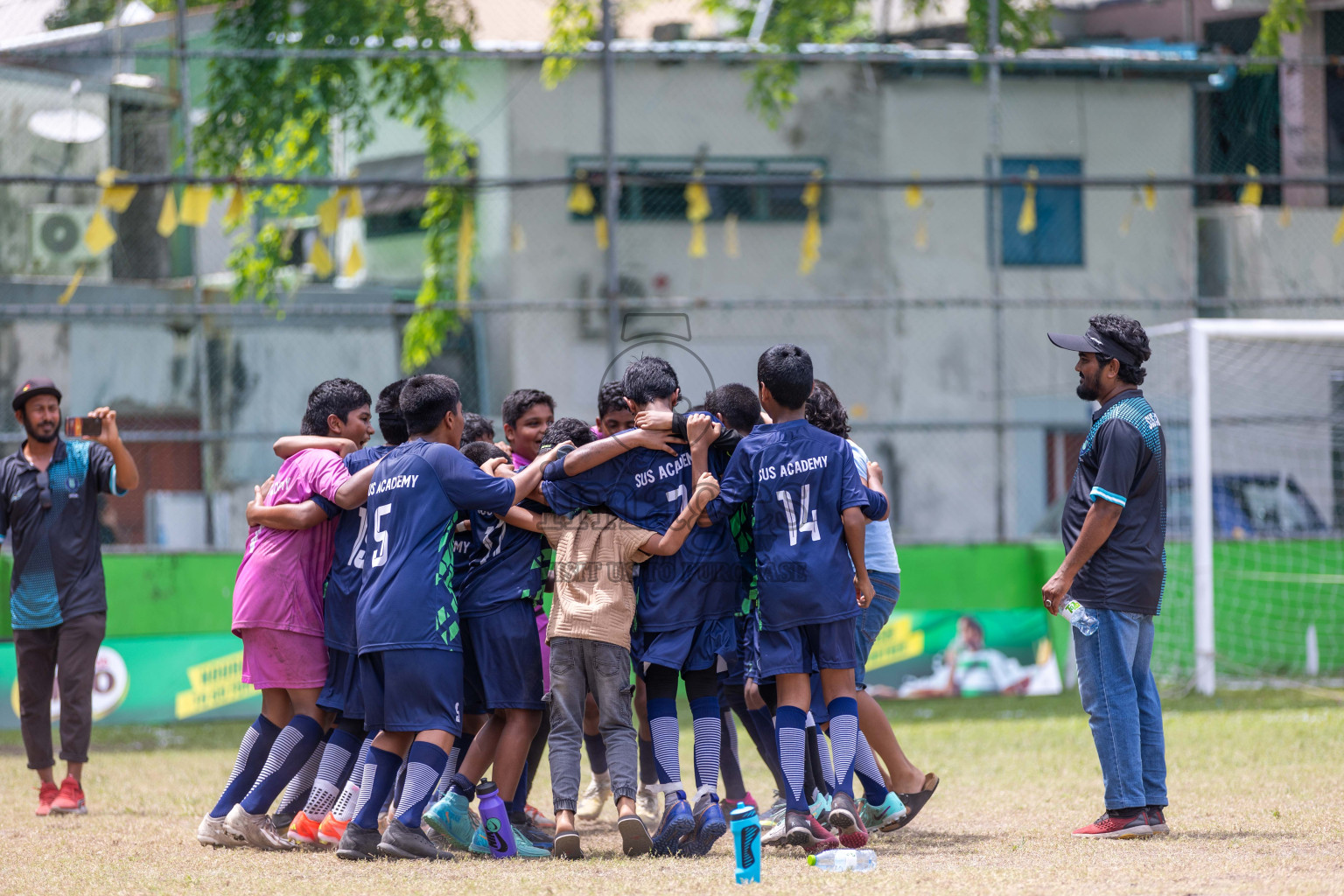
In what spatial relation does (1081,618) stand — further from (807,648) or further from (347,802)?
(347,802)

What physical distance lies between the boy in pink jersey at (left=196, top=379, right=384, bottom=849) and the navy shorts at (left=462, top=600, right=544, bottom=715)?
69 centimetres

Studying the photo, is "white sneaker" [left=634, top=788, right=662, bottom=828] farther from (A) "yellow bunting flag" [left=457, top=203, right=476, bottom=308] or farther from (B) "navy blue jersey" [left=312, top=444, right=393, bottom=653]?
(A) "yellow bunting flag" [left=457, top=203, right=476, bottom=308]

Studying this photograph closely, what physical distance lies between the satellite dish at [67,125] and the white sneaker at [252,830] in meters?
10.2

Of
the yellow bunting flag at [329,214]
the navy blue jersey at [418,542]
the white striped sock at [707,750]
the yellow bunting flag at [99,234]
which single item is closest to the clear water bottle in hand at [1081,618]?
the white striped sock at [707,750]

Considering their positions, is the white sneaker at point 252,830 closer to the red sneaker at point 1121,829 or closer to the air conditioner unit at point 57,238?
the red sneaker at point 1121,829

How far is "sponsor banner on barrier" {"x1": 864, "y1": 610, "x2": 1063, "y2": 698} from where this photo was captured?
11.2m

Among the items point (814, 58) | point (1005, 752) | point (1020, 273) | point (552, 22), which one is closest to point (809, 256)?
point (814, 58)

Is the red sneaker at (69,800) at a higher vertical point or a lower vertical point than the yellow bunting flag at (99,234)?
lower

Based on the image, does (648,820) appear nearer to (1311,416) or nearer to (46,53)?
(1311,416)

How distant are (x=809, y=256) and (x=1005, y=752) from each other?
489cm

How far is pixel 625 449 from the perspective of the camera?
5.66 meters

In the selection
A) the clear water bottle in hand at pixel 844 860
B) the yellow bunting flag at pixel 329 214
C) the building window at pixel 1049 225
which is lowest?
the clear water bottle in hand at pixel 844 860

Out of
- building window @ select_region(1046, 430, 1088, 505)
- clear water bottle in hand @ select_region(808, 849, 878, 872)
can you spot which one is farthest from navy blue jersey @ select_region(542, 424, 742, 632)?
building window @ select_region(1046, 430, 1088, 505)

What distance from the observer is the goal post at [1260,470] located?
10.9 metres
